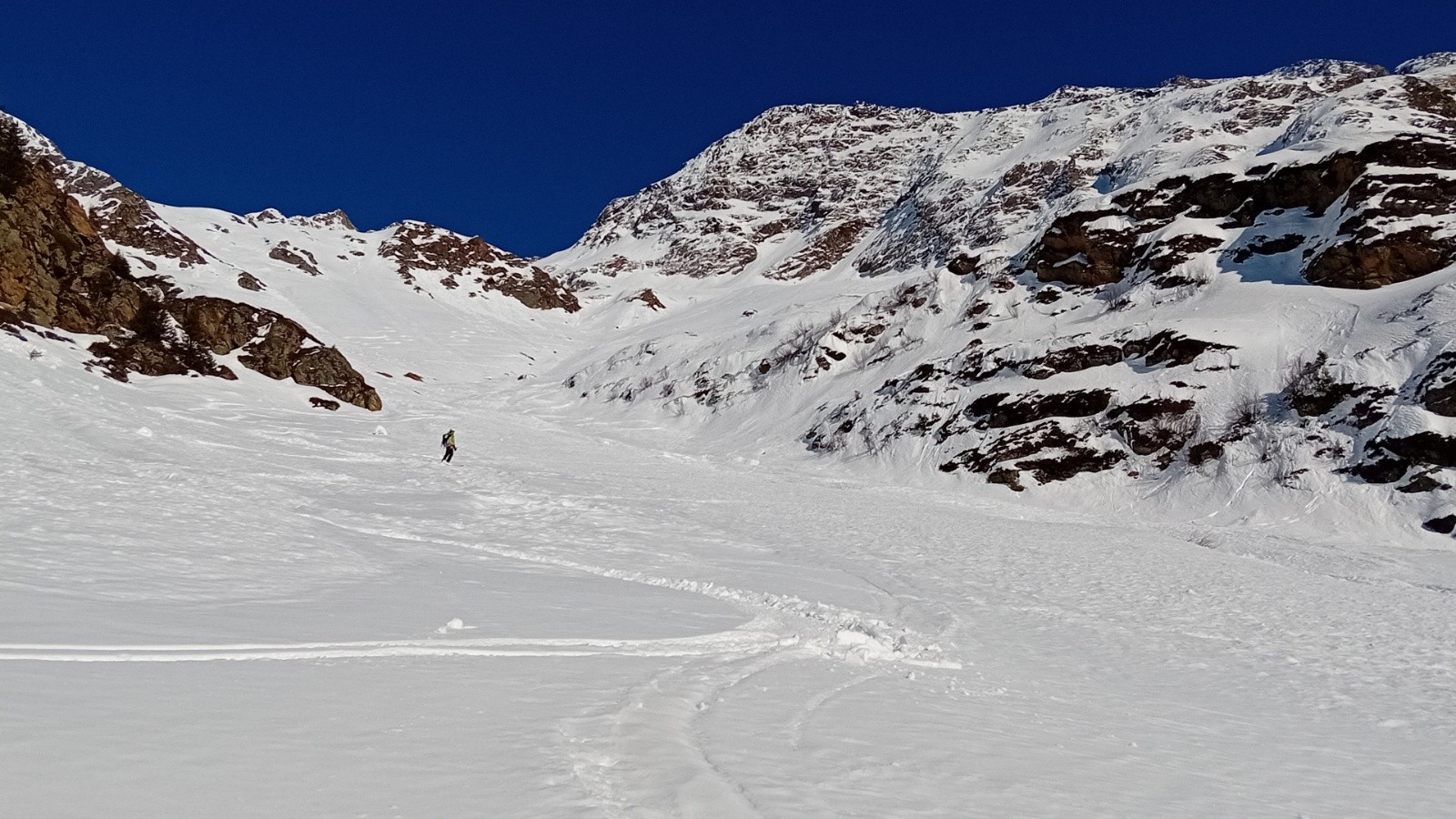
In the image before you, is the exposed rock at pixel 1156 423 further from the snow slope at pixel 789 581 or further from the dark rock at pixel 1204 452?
the dark rock at pixel 1204 452

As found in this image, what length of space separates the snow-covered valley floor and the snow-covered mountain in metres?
7.51

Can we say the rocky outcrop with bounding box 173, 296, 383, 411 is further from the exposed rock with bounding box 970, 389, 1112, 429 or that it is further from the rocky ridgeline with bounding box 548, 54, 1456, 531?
the exposed rock with bounding box 970, 389, 1112, 429

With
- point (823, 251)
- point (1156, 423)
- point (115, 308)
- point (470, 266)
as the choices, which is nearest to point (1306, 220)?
point (1156, 423)

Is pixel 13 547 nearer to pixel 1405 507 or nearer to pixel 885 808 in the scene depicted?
pixel 885 808

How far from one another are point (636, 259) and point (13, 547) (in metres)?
121

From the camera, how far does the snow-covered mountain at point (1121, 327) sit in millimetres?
24703

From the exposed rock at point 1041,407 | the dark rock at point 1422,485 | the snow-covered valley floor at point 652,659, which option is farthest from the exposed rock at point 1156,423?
the snow-covered valley floor at point 652,659

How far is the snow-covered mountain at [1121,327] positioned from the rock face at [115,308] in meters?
3.49

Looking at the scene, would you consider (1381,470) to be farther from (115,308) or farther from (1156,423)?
(115,308)

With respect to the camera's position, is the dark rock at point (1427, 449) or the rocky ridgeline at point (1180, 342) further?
the rocky ridgeline at point (1180, 342)

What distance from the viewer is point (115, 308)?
31.8m

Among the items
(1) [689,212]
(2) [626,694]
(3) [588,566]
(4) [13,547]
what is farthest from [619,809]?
(1) [689,212]

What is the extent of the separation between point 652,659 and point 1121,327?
31566 millimetres

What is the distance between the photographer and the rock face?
2877cm
